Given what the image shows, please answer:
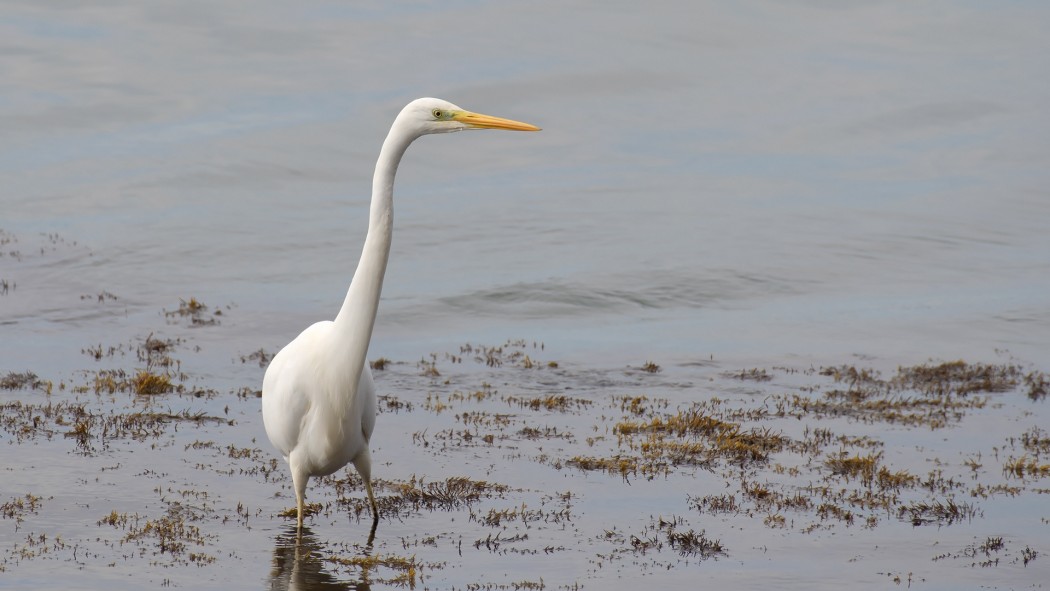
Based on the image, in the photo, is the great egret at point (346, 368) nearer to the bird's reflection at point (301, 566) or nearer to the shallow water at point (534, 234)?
the bird's reflection at point (301, 566)

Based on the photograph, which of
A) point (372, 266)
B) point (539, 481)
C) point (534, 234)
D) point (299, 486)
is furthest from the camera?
point (534, 234)

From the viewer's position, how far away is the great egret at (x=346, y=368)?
778cm

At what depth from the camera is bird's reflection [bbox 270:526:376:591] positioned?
299 inches

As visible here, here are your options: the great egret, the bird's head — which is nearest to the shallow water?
the great egret

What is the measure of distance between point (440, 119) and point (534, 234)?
15551 mm

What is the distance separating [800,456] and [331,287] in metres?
9.88

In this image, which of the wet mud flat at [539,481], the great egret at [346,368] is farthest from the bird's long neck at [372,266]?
the wet mud flat at [539,481]

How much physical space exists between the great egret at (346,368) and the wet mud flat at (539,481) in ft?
1.75

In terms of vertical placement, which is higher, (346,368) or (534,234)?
(534,234)

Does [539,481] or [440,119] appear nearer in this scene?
[440,119]

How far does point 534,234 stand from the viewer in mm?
23391

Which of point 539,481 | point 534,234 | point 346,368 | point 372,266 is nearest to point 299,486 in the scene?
point 346,368

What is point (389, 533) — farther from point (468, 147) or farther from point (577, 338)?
point (468, 147)

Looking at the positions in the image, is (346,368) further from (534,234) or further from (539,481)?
(534,234)
